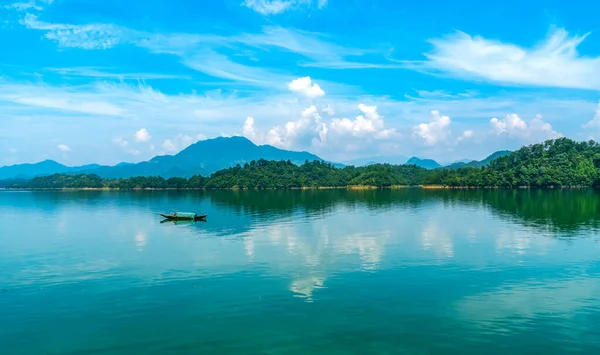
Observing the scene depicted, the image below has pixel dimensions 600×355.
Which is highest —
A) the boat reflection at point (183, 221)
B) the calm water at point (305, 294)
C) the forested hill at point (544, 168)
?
the forested hill at point (544, 168)

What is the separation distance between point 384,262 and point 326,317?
12602 mm

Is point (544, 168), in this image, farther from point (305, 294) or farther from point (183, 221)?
point (305, 294)

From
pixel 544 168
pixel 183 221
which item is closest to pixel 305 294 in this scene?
pixel 183 221

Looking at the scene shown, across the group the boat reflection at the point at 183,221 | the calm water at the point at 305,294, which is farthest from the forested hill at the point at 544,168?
the boat reflection at the point at 183,221

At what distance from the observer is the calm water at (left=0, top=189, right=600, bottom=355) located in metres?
17.2

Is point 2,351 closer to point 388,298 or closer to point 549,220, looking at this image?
point 388,298

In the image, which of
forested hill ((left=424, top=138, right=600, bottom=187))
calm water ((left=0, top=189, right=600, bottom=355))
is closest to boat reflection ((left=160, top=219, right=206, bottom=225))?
calm water ((left=0, top=189, right=600, bottom=355))

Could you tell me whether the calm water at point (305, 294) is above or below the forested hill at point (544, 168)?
below

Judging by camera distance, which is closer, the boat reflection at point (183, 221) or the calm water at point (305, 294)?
the calm water at point (305, 294)

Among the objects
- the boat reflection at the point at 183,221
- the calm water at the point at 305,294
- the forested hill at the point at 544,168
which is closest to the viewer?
the calm water at the point at 305,294

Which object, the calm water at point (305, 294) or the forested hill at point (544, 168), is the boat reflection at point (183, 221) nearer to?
the calm water at point (305, 294)

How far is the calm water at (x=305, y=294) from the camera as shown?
17.2m

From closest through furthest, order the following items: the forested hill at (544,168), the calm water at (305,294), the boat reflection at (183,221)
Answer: the calm water at (305,294) → the boat reflection at (183,221) → the forested hill at (544,168)

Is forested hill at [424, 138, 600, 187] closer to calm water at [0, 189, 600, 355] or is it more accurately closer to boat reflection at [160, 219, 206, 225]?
calm water at [0, 189, 600, 355]
